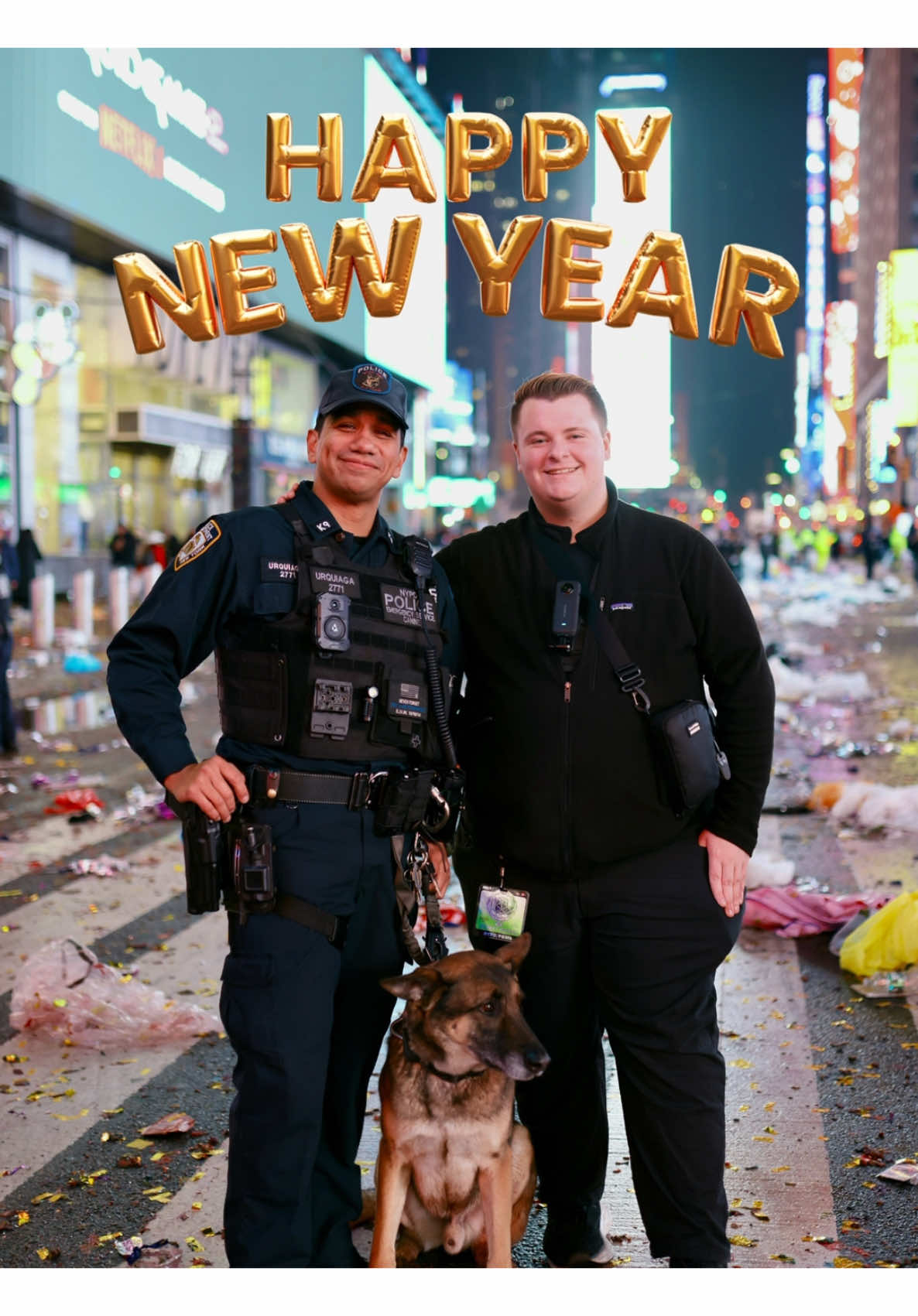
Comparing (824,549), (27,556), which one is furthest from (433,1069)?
(824,549)

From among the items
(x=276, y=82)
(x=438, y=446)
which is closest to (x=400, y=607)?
(x=276, y=82)

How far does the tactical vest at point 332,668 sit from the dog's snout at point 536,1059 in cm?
87

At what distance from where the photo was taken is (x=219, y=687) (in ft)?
11.9

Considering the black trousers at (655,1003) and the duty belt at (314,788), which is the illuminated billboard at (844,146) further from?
the duty belt at (314,788)

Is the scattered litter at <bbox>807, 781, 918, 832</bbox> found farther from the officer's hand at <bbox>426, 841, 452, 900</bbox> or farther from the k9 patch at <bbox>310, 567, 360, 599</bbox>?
the k9 patch at <bbox>310, 567, 360, 599</bbox>

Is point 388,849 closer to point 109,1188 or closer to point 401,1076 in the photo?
point 401,1076

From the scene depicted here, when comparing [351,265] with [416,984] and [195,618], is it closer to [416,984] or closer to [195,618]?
[195,618]

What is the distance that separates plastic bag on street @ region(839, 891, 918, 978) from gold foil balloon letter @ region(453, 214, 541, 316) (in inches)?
135

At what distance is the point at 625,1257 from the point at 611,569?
2.04m

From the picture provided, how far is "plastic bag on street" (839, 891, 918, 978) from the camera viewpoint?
20.5 feet

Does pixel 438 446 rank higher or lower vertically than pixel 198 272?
higher

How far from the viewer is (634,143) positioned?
532 cm

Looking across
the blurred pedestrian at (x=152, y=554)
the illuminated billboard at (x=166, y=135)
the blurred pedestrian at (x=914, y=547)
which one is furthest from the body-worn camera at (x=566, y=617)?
the blurred pedestrian at (x=914, y=547)

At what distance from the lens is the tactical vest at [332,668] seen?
11.4ft
